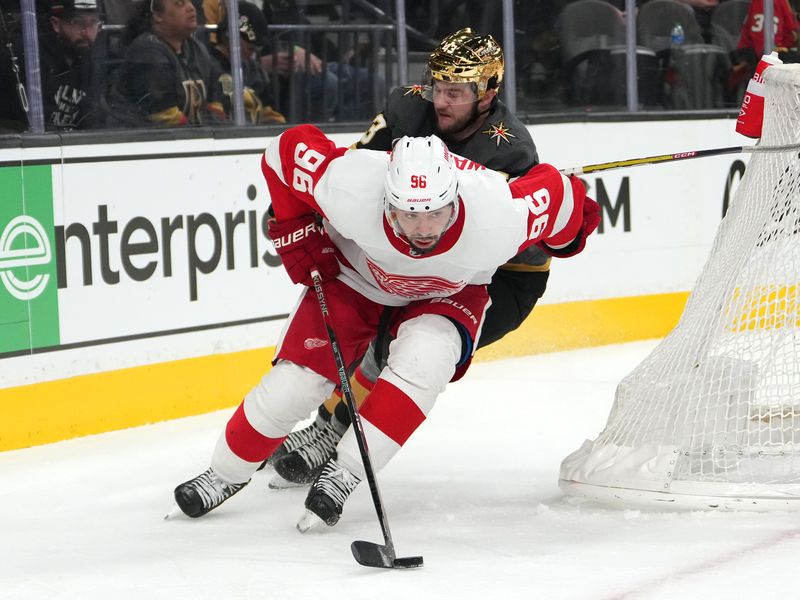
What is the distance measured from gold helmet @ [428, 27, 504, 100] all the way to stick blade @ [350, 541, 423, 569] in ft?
3.55

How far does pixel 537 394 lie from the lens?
4.61 m

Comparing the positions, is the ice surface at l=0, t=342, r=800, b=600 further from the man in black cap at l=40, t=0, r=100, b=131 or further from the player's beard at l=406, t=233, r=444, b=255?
the man in black cap at l=40, t=0, r=100, b=131

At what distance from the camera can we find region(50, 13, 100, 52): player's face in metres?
4.09

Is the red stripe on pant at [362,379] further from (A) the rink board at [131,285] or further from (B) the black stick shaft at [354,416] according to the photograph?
(A) the rink board at [131,285]

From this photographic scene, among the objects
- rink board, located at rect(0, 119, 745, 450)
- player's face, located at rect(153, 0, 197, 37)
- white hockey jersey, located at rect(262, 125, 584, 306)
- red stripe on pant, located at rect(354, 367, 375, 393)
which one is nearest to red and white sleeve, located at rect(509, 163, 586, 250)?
white hockey jersey, located at rect(262, 125, 584, 306)

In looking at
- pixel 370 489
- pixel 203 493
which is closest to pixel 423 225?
pixel 370 489

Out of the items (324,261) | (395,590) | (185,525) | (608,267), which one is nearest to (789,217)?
(324,261)

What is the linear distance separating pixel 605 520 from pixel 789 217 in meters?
0.84

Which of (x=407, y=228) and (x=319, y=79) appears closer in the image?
(x=407, y=228)

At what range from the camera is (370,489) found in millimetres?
2814

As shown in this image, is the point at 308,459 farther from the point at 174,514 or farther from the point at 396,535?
the point at 396,535

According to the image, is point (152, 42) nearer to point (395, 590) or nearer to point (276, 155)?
point (276, 155)

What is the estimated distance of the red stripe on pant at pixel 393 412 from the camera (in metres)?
2.77

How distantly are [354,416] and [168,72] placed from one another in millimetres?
2009
